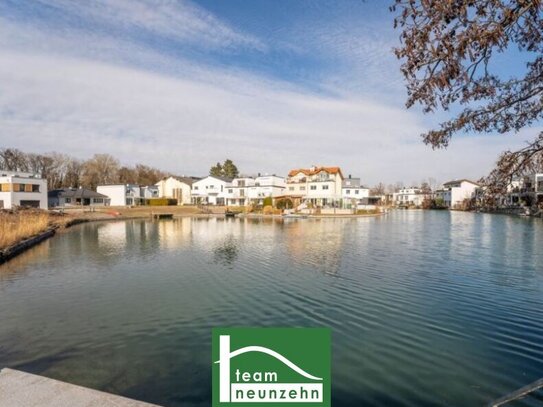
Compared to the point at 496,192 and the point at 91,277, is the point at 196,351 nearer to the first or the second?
the point at 496,192

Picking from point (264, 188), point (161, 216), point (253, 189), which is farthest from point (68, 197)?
point (264, 188)

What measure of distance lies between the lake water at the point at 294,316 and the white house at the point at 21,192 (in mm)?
33306

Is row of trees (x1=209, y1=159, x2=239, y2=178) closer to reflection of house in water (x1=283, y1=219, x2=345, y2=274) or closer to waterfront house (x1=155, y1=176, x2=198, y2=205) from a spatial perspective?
waterfront house (x1=155, y1=176, x2=198, y2=205)

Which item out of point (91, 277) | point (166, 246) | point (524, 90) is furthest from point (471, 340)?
point (166, 246)

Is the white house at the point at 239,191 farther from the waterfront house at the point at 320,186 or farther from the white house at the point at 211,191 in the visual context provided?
the waterfront house at the point at 320,186

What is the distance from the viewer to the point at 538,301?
32.9 feet

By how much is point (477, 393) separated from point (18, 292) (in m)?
13.1

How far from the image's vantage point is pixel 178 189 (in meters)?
75.5

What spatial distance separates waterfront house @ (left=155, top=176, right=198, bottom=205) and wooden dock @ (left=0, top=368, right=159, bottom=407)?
233ft

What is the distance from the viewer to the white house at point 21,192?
43.8m

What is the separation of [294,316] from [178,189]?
70.2m

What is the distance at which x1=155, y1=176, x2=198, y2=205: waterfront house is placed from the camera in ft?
245

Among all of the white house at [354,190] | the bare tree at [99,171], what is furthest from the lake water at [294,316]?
the bare tree at [99,171]

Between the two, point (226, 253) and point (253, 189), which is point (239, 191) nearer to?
point (253, 189)
